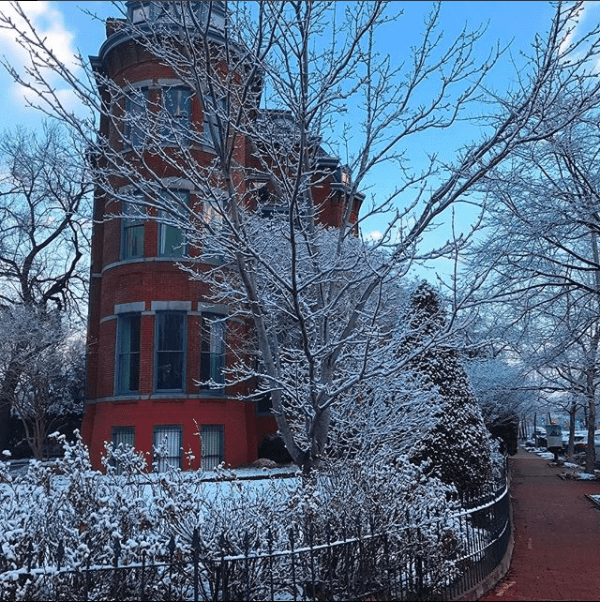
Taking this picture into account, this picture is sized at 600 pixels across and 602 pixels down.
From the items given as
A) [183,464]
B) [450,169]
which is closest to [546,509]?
[183,464]

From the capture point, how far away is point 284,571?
611 centimetres

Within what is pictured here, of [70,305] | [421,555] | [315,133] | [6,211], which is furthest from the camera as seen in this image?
[70,305]

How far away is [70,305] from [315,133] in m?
22.7

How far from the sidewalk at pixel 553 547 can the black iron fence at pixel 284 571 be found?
126 cm

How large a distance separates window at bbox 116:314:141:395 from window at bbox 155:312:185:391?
0.62 metres

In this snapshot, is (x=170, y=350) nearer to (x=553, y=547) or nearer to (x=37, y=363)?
(x=37, y=363)

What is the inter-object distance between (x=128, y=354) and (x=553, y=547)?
1207cm

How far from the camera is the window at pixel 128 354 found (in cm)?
1881

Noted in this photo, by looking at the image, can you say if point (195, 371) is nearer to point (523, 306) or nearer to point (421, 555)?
point (523, 306)

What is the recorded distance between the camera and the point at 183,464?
57.5 feet

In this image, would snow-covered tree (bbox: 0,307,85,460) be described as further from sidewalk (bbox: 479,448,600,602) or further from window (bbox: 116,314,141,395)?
sidewalk (bbox: 479,448,600,602)

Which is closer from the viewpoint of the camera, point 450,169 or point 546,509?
point 450,169

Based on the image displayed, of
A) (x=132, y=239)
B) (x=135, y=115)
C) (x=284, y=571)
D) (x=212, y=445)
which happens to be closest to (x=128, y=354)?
(x=132, y=239)

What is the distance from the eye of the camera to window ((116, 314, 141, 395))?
18812 millimetres
